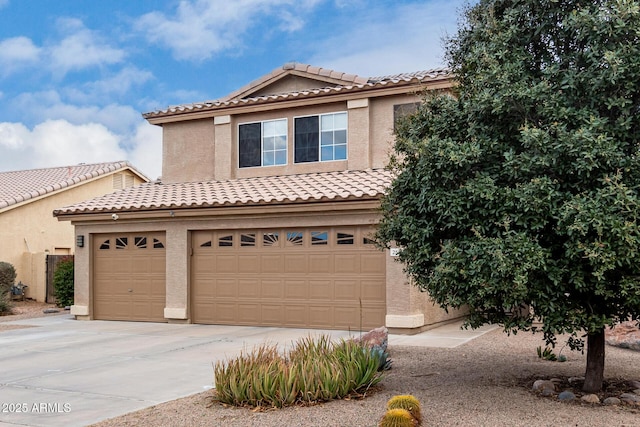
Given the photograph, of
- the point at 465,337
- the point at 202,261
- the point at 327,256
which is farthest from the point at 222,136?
the point at 465,337

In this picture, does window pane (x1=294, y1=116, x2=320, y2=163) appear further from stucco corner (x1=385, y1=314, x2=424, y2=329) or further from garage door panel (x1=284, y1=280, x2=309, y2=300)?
stucco corner (x1=385, y1=314, x2=424, y2=329)

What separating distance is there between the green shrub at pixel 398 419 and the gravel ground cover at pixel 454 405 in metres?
0.50

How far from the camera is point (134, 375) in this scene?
9.91 meters

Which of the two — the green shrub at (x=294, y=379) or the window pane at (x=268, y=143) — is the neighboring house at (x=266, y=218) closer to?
the window pane at (x=268, y=143)

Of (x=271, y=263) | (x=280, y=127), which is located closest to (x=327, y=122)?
(x=280, y=127)

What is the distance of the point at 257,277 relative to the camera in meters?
15.9

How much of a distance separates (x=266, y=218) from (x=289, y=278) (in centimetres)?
151

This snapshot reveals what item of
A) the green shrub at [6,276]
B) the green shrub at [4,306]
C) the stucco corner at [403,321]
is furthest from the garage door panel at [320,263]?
the green shrub at [6,276]

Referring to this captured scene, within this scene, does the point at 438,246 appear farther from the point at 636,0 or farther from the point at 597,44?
the point at 636,0

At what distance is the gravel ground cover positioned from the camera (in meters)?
6.87

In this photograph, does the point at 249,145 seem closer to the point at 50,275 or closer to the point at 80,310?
the point at 80,310

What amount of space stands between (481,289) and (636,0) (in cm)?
346

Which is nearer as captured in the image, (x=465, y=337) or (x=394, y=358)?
(x=394, y=358)

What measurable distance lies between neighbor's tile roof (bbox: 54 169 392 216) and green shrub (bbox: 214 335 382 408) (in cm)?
625
